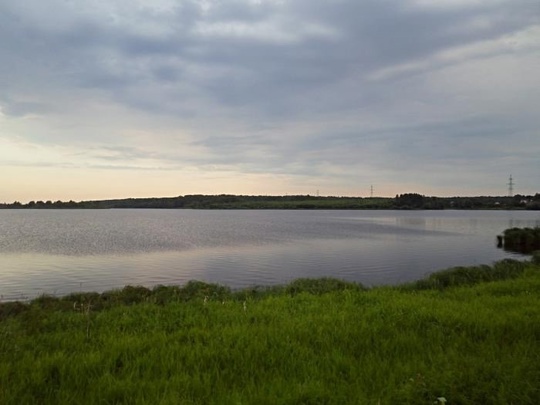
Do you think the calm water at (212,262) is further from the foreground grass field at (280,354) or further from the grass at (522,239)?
the foreground grass field at (280,354)

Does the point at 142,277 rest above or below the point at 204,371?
below

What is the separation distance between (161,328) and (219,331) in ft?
5.12

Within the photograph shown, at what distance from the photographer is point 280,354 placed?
7.53 metres

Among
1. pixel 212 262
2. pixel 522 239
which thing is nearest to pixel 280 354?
pixel 212 262

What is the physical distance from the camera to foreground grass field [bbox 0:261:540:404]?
19.2 ft

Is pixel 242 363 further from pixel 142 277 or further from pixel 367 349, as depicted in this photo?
pixel 142 277

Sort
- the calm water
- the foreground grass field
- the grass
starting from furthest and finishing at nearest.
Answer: the grass
the calm water
the foreground grass field

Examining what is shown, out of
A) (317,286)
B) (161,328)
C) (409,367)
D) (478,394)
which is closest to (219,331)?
(161,328)

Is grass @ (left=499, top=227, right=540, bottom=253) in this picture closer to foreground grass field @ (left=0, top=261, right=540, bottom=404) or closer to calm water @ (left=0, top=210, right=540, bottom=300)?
calm water @ (left=0, top=210, right=540, bottom=300)

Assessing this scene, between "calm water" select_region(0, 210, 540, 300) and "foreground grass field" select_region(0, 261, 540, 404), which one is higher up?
"foreground grass field" select_region(0, 261, 540, 404)

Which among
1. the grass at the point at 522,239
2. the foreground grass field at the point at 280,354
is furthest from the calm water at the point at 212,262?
the foreground grass field at the point at 280,354

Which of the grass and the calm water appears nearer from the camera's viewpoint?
the calm water

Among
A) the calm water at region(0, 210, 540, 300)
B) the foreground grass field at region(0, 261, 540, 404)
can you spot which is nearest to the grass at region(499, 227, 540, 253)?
the calm water at region(0, 210, 540, 300)

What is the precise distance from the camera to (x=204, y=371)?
6.82 m
